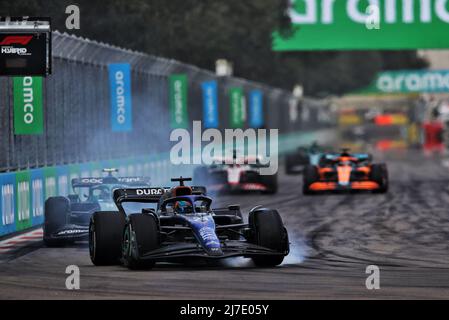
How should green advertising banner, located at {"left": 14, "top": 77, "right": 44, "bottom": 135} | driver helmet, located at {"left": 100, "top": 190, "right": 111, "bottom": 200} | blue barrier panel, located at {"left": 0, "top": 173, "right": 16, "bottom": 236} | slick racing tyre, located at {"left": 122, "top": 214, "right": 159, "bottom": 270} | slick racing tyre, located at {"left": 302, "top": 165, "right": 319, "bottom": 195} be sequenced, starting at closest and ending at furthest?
slick racing tyre, located at {"left": 122, "top": 214, "right": 159, "bottom": 270} < driver helmet, located at {"left": 100, "top": 190, "right": 111, "bottom": 200} < blue barrier panel, located at {"left": 0, "top": 173, "right": 16, "bottom": 236} < green advertising banner, located at {"left": 14, "top": 77, "right": 44, "bottom": 135} < slick racing tyre, located at {"left": 302, "top": 165, "right": 319, "bottom": 195}

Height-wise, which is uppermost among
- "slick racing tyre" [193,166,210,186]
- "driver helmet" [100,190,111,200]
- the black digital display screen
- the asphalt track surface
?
the black digital display screen

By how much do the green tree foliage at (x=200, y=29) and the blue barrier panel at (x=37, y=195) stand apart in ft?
19.1

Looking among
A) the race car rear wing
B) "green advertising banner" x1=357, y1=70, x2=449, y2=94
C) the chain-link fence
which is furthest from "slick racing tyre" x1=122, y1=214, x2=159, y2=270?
"green advertising banner" x1=357, y1=70, x2=449, y2=94

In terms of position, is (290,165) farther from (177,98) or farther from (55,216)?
(55,216)

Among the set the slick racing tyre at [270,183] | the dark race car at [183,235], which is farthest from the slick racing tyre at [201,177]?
the dark race car at [183,235]

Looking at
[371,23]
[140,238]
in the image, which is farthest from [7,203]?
[371,23]

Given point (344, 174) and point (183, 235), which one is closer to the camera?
point (183, 235)

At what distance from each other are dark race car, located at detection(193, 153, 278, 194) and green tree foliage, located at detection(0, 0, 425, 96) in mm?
4352

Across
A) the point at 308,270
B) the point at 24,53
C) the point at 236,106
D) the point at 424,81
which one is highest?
the point at 424,81

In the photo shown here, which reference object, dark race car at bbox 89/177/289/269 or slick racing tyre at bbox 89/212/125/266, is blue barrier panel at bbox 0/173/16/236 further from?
slick racing tyre at bbox 89/212/125/266

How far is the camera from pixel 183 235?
1564 cm

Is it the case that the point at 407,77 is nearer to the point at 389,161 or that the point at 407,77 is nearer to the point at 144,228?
the point at 389,161

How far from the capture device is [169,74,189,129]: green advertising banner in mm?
38438

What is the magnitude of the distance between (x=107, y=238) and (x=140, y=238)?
2.62 feet
